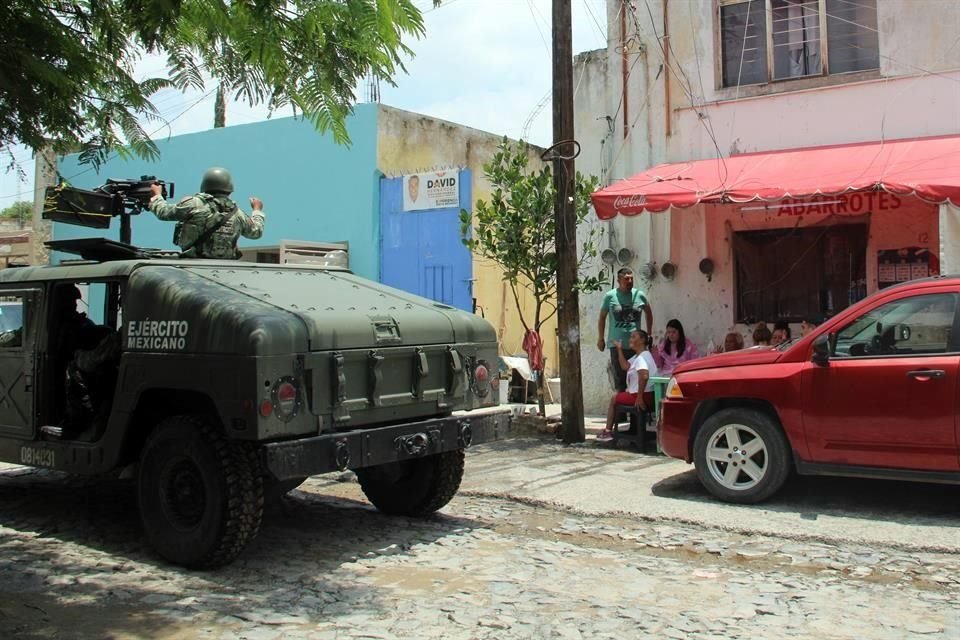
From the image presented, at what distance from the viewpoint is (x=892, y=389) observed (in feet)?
20.7

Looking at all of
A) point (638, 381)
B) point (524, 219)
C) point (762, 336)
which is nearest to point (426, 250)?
point (524, 219)

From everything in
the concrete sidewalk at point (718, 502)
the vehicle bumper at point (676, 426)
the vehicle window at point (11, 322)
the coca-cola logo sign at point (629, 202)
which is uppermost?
the coca-cola logo sign at point (629, 202)

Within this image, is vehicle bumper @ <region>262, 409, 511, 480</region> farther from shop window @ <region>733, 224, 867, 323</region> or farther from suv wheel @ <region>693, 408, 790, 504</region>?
shop window @ <region>733, 224, 867, 323</region>

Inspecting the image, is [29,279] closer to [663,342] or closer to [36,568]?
[36,568]

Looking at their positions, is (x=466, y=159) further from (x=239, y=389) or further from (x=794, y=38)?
(x=239, y=389)

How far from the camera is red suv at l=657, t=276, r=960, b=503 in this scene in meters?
6.21

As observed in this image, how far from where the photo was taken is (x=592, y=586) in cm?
508

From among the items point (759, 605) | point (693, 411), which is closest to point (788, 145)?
point (693, 411)

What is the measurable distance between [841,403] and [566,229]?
3.96m

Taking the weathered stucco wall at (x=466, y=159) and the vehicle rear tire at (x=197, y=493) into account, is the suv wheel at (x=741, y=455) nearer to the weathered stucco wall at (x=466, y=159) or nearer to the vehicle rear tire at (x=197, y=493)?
the vehicle rear tire at (x=197, y=493)

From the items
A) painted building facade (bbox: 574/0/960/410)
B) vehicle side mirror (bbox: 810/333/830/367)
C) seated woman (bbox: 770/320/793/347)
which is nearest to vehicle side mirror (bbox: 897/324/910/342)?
vehicle side mirror (bbox: 810/333/830/367)

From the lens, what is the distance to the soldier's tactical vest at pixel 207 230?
672cm

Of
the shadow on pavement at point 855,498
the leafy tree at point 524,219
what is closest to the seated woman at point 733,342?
the leafy tree at point 524,219

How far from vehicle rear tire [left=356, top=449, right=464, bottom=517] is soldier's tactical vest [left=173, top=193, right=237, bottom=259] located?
6.29ft
